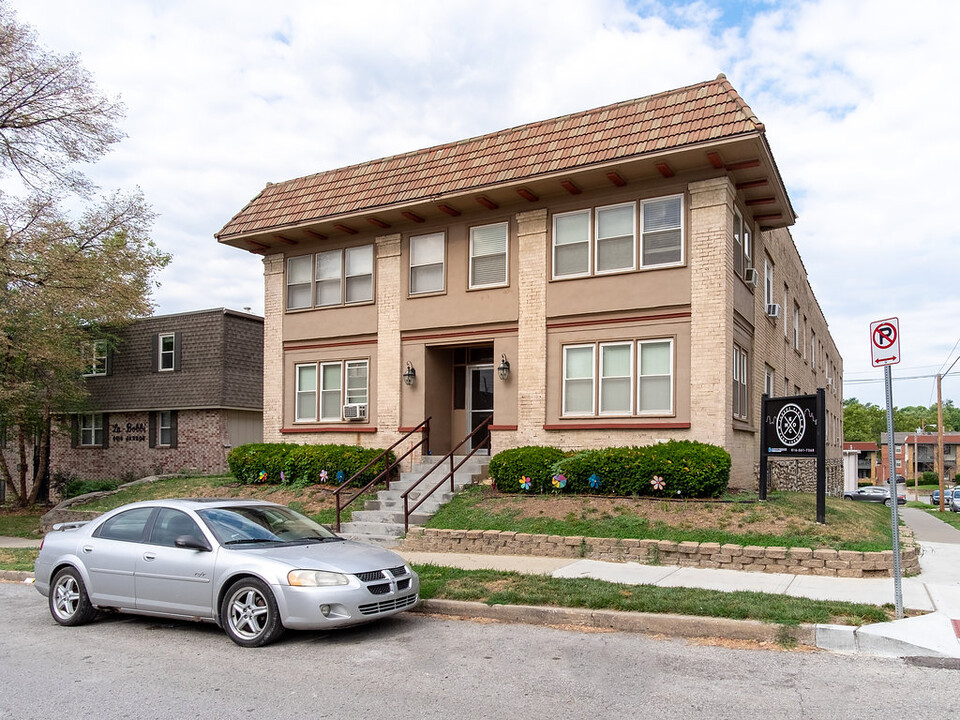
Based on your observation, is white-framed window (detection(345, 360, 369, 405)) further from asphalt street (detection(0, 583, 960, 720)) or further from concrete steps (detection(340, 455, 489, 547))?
asphalt street (detection(0, 583, 960, 720))

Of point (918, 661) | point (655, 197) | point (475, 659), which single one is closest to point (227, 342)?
point (655, 197)

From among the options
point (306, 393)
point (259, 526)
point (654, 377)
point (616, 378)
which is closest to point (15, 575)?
point (259, 526)

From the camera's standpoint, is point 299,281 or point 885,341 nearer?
point 885,341

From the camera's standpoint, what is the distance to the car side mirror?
28.0ft

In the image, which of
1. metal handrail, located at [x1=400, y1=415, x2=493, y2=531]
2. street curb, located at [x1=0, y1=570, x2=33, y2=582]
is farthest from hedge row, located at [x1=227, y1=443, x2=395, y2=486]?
street curb, located at [x1=0, y1=570, x2=33, y2=582]

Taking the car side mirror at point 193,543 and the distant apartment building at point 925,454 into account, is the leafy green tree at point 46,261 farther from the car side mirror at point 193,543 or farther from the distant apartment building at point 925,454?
the distant apartment building at point 925,454

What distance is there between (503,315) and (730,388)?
16.4ft

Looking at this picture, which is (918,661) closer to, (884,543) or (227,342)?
(884,543)

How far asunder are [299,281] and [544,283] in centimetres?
713

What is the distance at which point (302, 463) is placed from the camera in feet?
62.6

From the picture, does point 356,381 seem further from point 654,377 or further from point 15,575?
point 15,575

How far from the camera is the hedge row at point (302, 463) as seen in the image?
1848 centimetres

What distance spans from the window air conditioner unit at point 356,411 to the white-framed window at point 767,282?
31.9 feet

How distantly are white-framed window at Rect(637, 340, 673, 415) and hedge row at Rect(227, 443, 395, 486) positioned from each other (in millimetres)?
5720
